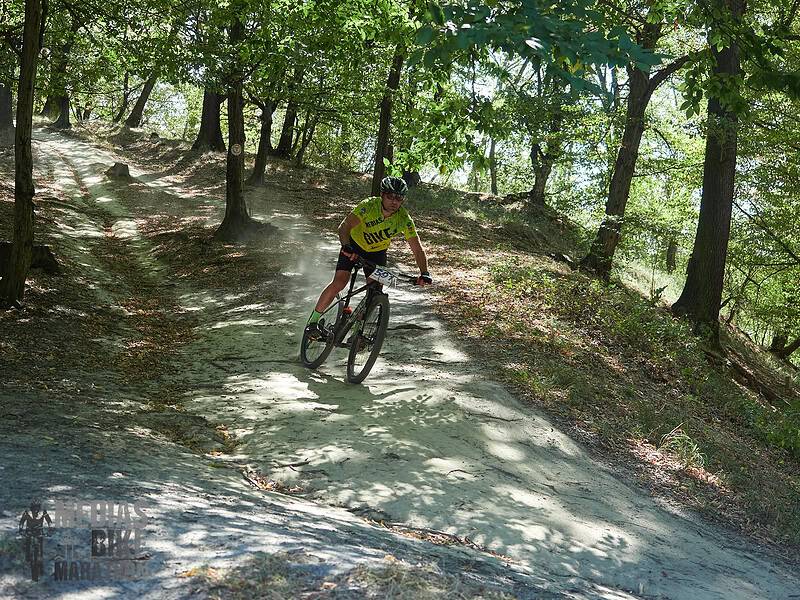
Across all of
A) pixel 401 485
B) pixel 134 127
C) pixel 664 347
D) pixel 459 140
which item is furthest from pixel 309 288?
pixel 134 127

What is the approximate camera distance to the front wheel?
8.12 m

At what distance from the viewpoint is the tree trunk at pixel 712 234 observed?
14.6 m

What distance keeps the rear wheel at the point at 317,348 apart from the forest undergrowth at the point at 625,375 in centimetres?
210

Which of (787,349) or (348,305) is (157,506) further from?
(787,349)

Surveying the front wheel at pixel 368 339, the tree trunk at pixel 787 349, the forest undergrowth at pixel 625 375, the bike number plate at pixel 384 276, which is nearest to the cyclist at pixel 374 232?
the bike number plate at pixel 384 276

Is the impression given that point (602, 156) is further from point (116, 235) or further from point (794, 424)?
point (116, 235)

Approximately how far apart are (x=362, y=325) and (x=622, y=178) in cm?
1202

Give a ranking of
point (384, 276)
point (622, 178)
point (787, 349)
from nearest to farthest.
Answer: point (384, 276), point (622, 178), point (787, 349)

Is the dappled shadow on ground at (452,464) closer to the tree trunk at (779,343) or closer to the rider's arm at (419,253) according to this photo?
the rider's arm at (419,253)

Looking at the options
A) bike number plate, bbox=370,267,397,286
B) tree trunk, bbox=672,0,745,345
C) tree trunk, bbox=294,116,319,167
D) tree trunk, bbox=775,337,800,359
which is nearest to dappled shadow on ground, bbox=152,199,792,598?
bike number plate, bbox=370,267,397,286

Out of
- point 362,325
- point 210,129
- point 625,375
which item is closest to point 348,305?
point 362,325

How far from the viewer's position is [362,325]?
827 cm

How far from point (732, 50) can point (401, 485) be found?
1246 centimetres

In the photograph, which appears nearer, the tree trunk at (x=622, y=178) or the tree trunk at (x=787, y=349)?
the tree trunk at (x=622, y=178)
